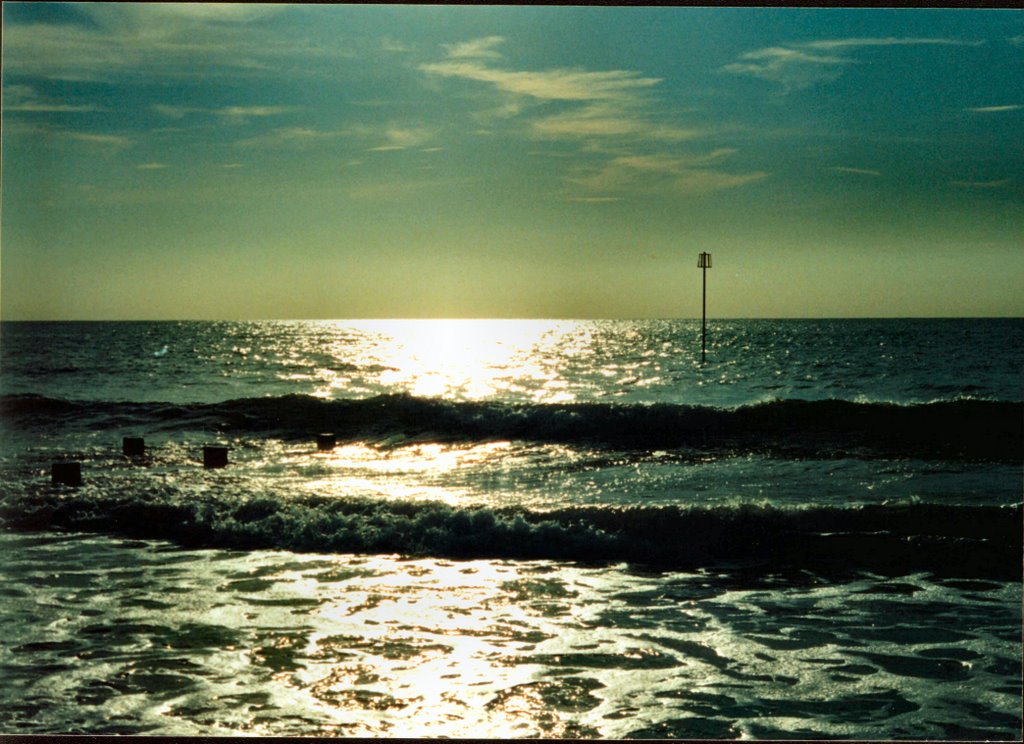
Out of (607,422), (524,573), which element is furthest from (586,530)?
(607,422)

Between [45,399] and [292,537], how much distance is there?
11.6 m

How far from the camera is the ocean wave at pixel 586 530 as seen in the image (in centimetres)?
661

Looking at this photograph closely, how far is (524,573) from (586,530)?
1007 millimetres

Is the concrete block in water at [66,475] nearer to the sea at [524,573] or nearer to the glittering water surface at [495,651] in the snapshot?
the sea at [524,573]

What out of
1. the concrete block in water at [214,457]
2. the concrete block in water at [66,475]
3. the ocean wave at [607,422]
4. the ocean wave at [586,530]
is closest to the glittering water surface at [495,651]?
the ocean wave at [586,530]

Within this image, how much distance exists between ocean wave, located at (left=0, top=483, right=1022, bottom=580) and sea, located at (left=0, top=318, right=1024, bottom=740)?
0.03 m

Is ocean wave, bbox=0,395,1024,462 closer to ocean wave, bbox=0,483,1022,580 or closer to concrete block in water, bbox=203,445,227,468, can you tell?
concrete block in water, bbox=203,445,227,468

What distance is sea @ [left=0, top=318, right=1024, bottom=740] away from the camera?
388 cm

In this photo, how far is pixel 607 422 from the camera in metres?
13.9

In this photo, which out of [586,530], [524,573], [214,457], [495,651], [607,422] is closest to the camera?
[495,651]

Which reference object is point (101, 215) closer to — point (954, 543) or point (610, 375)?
point (954, 543)

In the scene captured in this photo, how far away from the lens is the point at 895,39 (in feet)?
22.0

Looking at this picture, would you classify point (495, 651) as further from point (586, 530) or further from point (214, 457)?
point (214, 457)

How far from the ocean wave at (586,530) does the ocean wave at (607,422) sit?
440 cm
